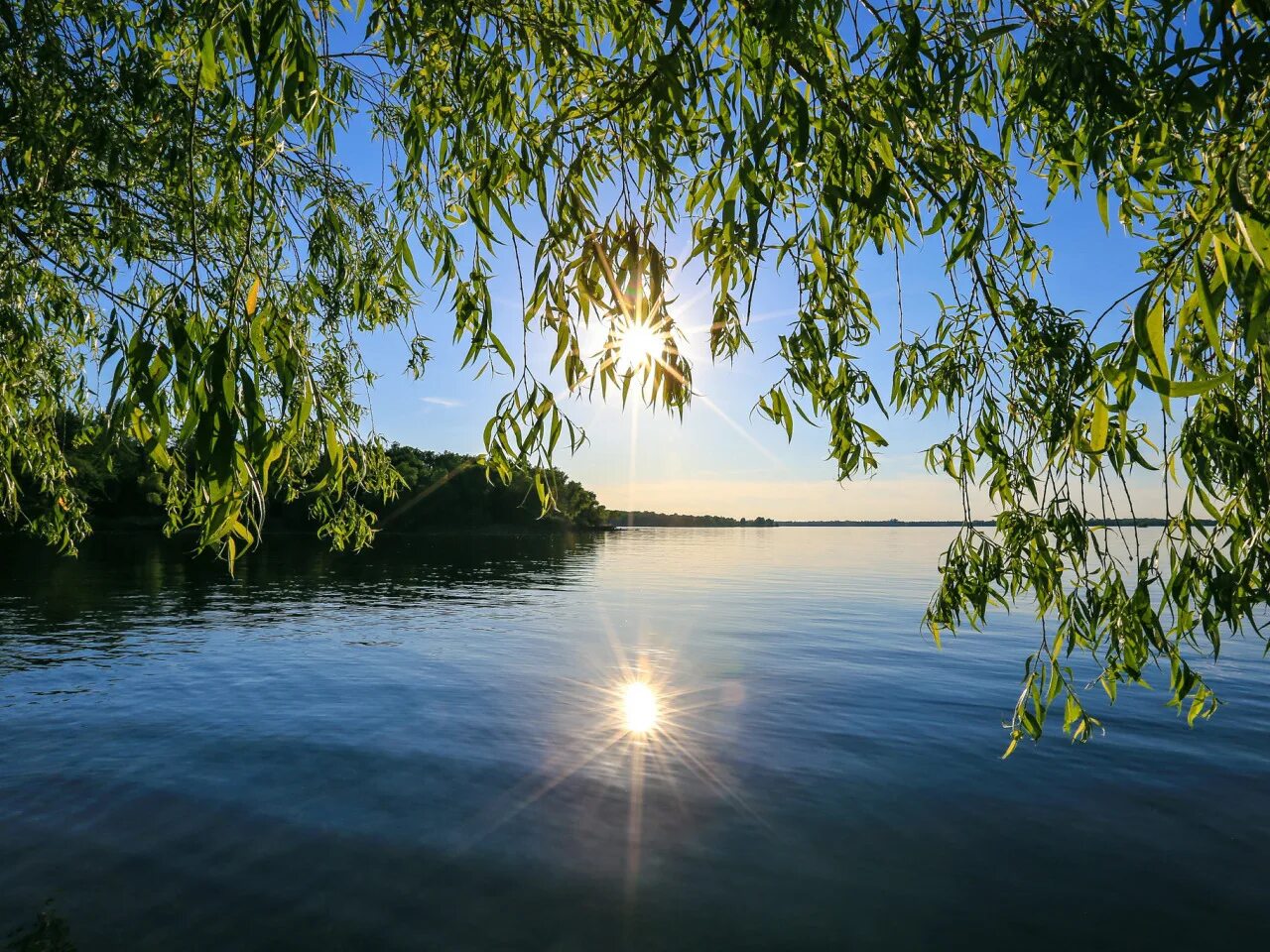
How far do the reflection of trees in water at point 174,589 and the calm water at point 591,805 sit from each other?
421mm

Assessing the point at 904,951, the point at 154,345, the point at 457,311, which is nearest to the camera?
the point at 154,345

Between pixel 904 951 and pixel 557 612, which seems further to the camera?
pixel 557 612

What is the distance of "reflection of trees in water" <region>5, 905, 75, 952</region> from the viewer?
505 centimetres

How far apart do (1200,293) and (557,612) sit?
23.2m

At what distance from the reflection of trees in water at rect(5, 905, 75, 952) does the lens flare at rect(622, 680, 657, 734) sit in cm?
676

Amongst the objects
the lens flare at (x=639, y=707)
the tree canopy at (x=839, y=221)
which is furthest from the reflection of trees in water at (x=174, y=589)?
the tree canopy at (x=839, y=221)

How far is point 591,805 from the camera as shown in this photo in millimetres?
7973

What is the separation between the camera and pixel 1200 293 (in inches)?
66.4

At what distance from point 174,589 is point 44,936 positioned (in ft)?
81.5

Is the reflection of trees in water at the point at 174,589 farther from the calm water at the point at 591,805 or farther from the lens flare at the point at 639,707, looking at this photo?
the lens flare at the point at 639,707

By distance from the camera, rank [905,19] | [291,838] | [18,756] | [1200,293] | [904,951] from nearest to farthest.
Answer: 1. [1200,293]
2. [905,19]
3. [904,951]
4. [291,838]
5. [18,756]

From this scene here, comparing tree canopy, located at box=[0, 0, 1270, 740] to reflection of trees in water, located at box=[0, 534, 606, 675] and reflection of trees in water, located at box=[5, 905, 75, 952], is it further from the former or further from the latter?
reflection of trees in water, located at box=[0, 534, 606, 675]

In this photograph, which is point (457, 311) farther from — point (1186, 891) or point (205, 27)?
point (1186, 891)

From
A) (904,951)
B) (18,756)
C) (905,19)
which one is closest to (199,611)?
(18,756)
